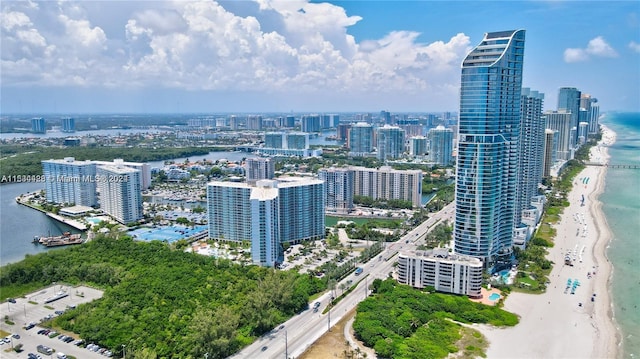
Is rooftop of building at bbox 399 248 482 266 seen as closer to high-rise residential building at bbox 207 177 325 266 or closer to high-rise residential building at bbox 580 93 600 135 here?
high-rise residential building at bbox 207 177 325 266

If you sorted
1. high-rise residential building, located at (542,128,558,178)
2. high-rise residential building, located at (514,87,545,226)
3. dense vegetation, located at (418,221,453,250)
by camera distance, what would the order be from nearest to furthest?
dense vegetation, located at (418,221,453,250)
high-rise residential building, located at (514,87,545,226)
high-rise residential building, located at (542,128,558,178)

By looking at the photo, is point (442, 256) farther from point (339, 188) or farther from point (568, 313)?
point (339, 188)

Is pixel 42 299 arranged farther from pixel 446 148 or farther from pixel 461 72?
pixel 446 148

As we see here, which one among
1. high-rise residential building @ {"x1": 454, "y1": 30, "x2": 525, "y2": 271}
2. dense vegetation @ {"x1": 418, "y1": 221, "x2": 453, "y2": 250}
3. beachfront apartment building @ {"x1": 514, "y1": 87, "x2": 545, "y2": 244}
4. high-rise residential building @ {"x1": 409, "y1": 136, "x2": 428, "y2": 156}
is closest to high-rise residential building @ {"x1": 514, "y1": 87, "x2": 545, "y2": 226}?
beachfront apartment building @ {"x1": 514, "y1": 87, "x2": 545, "y2": 244}

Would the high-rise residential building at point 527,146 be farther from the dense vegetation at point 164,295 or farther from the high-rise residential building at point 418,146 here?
the high-rise residential building at point 418,146

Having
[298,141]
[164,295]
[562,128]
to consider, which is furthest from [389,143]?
[164,295]

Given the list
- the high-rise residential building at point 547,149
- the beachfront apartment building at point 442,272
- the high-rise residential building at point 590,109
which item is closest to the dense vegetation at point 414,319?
the beachfront apartment building at point 442,272
